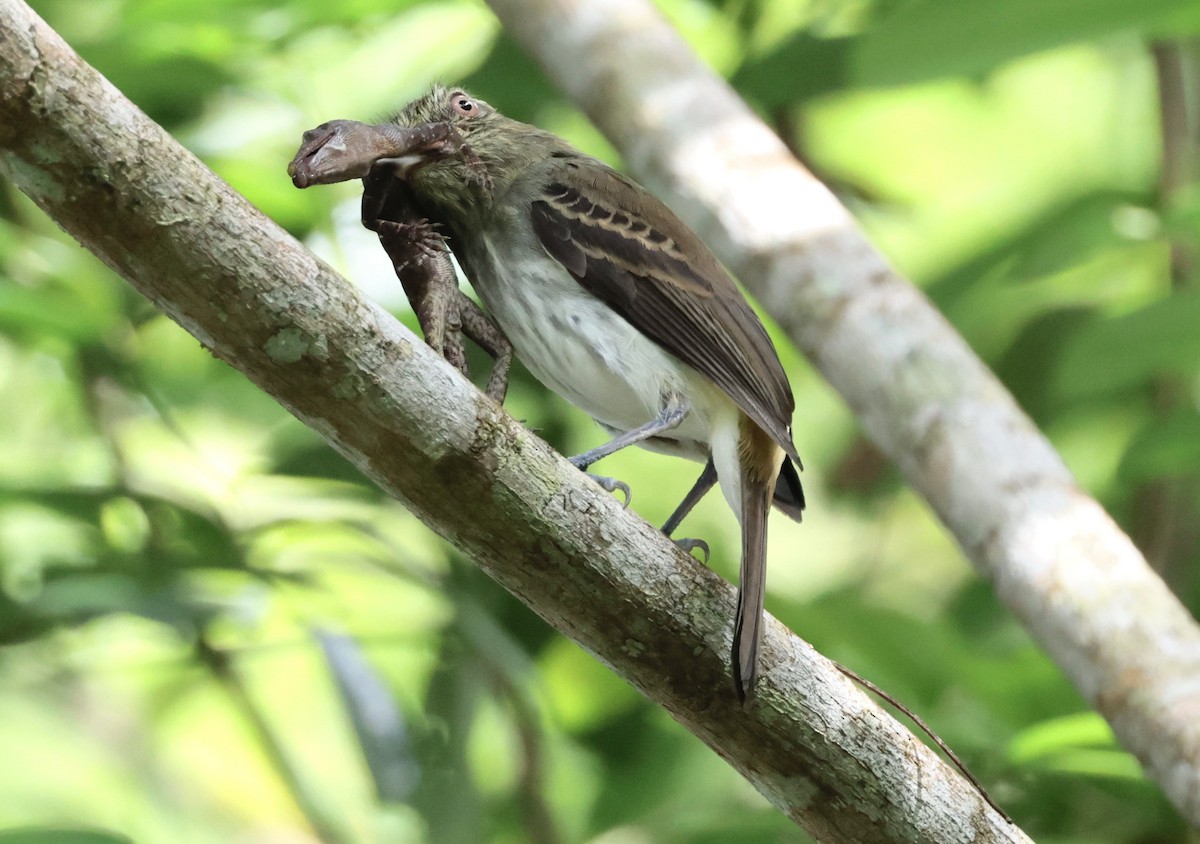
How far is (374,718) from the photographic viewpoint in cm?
284

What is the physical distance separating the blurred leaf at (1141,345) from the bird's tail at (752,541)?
29.3 inches

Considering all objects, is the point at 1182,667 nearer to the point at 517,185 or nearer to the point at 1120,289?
the point at 517,185

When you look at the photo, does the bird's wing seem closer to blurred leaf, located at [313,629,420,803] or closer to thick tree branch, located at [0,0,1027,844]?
thick tree branch, located at [0,0,1027,844]

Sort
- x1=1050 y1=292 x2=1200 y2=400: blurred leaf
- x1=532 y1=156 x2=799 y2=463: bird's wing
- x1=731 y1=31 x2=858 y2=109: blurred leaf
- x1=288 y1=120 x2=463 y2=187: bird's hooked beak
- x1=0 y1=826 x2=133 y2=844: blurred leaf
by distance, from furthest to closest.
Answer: x1=731 y1=31 x2=858 y2=109: blurred leaf, x1=1050 y1=292 x2=1200 y2=400: blurred leaf, x1=532 y1=156 x2=799 y2=463: bird's wing, x1=288 y1=120 x2=463 y2=187: bird's hooked beak, x1=0 y1=826 x2=133 y2=844: blurred leaf

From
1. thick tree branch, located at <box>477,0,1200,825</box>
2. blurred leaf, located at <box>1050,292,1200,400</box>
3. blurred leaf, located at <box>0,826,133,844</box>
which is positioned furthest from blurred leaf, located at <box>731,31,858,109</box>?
blurred leaf, located at <box>0,826,133,844</box>

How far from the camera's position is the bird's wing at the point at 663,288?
245 centimetres

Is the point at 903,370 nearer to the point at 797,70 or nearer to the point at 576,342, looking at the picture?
the point at 576,342

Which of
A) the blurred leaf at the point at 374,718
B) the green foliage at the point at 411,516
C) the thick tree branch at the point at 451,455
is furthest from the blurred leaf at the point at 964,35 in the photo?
the blurred leaf at the point at 374,718

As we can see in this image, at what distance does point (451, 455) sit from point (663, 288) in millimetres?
881

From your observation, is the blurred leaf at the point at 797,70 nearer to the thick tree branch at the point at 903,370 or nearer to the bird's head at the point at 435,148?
the thick tree branch at the point at 903,370

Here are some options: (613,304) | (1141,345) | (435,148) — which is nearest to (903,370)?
(1141,345)

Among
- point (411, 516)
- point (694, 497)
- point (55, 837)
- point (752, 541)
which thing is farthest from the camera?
point (411, 516)

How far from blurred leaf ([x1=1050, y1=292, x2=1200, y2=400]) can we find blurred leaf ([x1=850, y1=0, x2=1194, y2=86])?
0.58m

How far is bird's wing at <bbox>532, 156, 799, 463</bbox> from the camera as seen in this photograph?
2.45 meters
